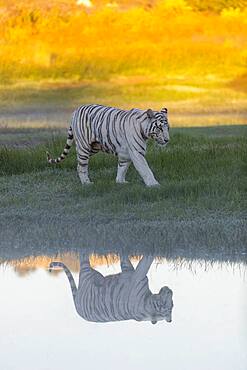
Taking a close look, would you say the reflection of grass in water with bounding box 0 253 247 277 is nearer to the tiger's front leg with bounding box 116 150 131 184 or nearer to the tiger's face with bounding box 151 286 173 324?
the tiger's face with bounding box 151 286 173 324

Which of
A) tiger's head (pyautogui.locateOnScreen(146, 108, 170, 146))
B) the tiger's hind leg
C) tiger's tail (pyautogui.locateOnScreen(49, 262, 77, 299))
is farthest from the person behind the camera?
the tiger's hind leg

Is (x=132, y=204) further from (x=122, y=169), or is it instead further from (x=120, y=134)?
(x=120, y=134)

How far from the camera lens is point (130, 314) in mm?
5793

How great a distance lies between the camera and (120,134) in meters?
10.9

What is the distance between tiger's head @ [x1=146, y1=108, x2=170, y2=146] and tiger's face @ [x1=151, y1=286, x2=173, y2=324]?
4314 millimetres

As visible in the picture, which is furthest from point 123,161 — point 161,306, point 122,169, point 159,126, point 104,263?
point 161,306

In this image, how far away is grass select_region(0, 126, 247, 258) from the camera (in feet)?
26.8

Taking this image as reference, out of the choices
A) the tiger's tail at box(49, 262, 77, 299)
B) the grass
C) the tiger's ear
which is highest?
the tiger's ear

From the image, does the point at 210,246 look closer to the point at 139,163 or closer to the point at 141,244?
the point at 141,244

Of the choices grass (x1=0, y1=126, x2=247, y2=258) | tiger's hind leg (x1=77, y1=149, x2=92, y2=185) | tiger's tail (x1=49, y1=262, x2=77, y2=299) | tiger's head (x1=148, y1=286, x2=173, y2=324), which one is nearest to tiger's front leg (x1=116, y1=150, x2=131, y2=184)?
grass (x1=0, y1=126, x2=247, y2=258)

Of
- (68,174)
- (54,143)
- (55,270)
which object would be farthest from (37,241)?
(54,143)

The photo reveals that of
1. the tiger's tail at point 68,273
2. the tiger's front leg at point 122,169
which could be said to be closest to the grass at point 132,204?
the tiger's front leg at point 122,169

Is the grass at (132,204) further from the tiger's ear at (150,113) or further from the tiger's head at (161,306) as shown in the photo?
the tiger's head at (161,306)

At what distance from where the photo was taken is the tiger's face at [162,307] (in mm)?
5727
